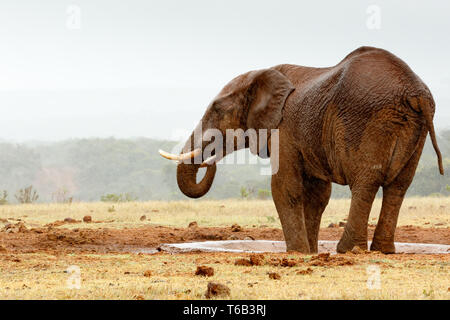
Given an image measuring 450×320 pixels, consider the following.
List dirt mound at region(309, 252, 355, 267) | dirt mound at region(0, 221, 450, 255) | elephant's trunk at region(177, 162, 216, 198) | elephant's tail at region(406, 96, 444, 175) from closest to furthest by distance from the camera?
dirt mound at region(309, 252, 355, 267)
elephant's tail at region(406, 96, 444, 175)
elephant's trunk at region(177, 162, 216, 198)
dirt mound at region(0, 221, 450, 255)

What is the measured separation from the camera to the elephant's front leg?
9.81 meters

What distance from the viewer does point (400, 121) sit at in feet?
28.0

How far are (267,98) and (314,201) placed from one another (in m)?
1.62

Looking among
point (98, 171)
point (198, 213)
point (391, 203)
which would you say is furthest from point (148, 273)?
point (98, 171)

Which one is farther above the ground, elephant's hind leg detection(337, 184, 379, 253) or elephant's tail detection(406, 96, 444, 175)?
elephant's tail detection(406, 96, 444, 175)

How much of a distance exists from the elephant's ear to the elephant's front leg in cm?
69

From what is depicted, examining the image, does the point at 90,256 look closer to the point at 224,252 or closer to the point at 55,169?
the point at 224,252

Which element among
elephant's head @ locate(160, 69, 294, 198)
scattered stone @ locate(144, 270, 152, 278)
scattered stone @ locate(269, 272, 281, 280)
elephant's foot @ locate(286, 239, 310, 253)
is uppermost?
elephant's head @ locate(160, 69, 294, 198)

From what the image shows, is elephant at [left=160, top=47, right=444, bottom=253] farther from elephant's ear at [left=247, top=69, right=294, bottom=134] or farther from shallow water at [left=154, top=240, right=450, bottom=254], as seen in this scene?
shallow water at [left=154, top=240, right=450, bottom=254]

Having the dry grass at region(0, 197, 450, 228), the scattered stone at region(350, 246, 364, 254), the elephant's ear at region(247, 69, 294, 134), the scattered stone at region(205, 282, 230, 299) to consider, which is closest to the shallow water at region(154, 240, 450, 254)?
the elephant's ear at region(247, 69, 294, 134)

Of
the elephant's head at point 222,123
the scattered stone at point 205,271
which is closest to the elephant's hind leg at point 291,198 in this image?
the elephant's head at point 222,123

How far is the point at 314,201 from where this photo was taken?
10.5 meters

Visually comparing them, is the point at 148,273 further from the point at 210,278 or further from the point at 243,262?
the point at 243,262

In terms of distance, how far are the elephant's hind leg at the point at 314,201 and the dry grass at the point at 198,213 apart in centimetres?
699
